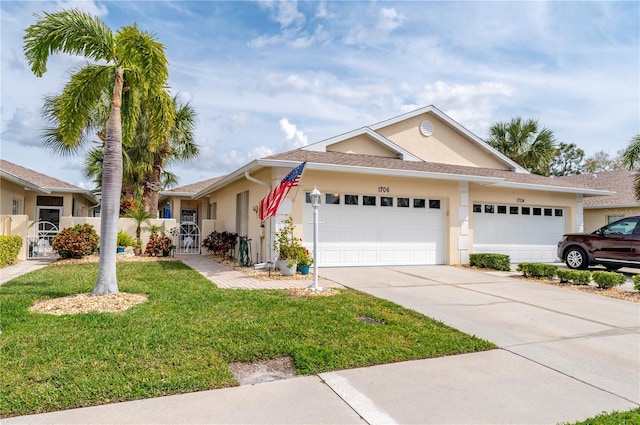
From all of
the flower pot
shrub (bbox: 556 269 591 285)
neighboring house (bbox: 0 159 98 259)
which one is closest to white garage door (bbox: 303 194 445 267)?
the flower pot

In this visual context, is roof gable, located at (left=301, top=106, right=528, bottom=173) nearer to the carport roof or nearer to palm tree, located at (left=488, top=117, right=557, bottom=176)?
the carport roof

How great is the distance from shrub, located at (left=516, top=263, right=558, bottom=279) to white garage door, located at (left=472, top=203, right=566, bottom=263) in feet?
10.2

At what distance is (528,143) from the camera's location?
72.0ft

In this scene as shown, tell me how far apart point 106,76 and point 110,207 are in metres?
2.83

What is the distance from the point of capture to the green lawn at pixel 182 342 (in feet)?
11.4

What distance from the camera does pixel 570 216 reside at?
1580 centimetres

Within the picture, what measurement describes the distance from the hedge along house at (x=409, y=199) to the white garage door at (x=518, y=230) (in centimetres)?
4

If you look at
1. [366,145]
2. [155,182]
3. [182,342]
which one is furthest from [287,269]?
[155,182]

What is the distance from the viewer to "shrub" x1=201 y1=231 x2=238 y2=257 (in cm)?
1452

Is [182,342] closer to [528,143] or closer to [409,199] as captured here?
[409,199]

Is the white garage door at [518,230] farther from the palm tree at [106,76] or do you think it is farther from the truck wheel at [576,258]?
the palm tree at [106,76]

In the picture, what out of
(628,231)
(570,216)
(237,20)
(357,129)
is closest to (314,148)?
(357,129)

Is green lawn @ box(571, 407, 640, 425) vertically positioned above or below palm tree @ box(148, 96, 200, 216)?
below

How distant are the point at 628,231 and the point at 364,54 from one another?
30.3 feet
